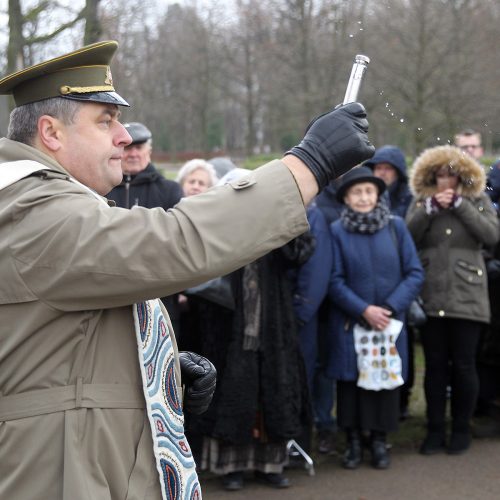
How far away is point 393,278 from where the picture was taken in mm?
5246

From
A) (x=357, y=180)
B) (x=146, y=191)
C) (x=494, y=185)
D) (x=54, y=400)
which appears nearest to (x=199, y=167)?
(x=146, y=191)

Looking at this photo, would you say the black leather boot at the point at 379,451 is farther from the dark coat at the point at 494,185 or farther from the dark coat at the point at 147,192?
the dark coat at the point at 494,185

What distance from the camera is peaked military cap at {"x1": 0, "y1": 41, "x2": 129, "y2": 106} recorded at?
2061mm

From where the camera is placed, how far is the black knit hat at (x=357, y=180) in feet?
17.3

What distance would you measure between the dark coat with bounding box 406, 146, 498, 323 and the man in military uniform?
3.58m

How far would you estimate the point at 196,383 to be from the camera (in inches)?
102

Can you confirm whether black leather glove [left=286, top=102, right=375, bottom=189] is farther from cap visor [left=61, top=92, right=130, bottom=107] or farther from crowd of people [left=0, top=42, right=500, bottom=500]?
cap visor [left=61, top=92, right=130, bottom=107]

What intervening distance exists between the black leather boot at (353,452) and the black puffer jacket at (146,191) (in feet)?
6.25

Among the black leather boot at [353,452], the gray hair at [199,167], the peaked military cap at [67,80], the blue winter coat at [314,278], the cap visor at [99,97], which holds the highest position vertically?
the peaked military cap at [67,80]

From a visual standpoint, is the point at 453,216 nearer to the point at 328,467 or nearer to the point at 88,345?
the point at 328,467

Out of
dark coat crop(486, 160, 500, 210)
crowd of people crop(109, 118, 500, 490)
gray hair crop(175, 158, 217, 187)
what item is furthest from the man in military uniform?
dark coat crop(486, 160, 500, 210)

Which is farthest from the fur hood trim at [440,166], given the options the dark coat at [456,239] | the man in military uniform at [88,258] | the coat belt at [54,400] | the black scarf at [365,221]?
the coat belt at [54,400]

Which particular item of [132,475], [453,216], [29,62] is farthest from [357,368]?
[29,62]

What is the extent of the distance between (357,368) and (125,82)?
13.3 metres
